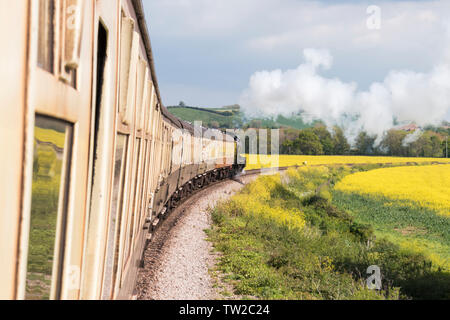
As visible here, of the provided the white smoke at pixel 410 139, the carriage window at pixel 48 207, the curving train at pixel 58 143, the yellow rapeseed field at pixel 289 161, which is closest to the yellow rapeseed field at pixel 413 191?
the yellow rapeseed field at pixel 289 161

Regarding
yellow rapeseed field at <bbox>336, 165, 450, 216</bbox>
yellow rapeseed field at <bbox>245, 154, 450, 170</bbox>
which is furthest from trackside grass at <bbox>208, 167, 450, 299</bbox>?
yellow rapeseed field at <bbox>245, 154, 450, 170</bbox>

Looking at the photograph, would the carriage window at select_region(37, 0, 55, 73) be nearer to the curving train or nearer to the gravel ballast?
the curving train

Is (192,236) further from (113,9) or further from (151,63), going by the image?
(113,9)

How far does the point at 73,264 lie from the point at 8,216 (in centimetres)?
80

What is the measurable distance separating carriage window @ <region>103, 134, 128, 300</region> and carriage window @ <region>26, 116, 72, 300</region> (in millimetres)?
1325

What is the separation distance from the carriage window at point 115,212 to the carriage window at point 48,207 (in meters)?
1.33

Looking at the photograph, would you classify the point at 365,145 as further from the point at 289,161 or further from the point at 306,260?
the point at 306,260

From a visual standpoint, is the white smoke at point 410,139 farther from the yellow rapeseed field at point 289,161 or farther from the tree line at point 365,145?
the yellow rapeseed field at point 289,161

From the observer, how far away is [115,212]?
127 inches

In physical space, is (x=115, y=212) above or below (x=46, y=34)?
below

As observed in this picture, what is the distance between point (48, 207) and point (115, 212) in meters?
1.67

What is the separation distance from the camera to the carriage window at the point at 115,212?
315cm

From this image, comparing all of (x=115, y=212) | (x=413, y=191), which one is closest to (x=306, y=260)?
(x=115, y=212)
